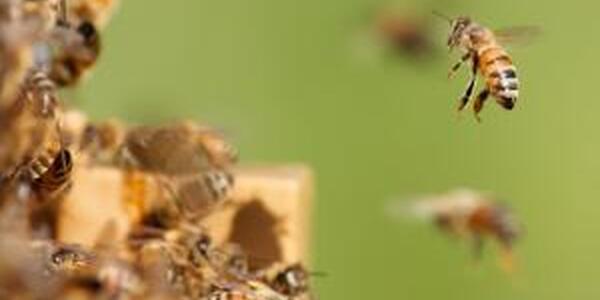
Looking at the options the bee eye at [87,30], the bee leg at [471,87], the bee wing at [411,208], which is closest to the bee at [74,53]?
the bee eye at [87,30]

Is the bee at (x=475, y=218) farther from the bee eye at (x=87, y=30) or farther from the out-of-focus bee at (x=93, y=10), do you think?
the bee eye at (x=87, y=30)

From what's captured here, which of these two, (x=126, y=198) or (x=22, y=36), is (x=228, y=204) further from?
(x=22, y=36)

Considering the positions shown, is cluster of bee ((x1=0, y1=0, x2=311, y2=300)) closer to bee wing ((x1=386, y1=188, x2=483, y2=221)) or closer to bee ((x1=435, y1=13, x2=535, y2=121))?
bee ((x1=435, y1=13, x2=535, y2=121))

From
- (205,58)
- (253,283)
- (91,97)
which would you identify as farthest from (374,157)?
(253,283)

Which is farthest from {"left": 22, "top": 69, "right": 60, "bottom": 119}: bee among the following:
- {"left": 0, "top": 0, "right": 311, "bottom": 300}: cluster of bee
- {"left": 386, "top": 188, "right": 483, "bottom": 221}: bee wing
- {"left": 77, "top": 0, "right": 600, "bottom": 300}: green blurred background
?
{"left": 77, "top": 0, "right": 600, "bottom": 300}: green blurred background

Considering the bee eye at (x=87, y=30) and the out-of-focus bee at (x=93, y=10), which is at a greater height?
the out-of-focus bee at (x=93, y=10)

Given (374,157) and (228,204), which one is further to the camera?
(374,157)
